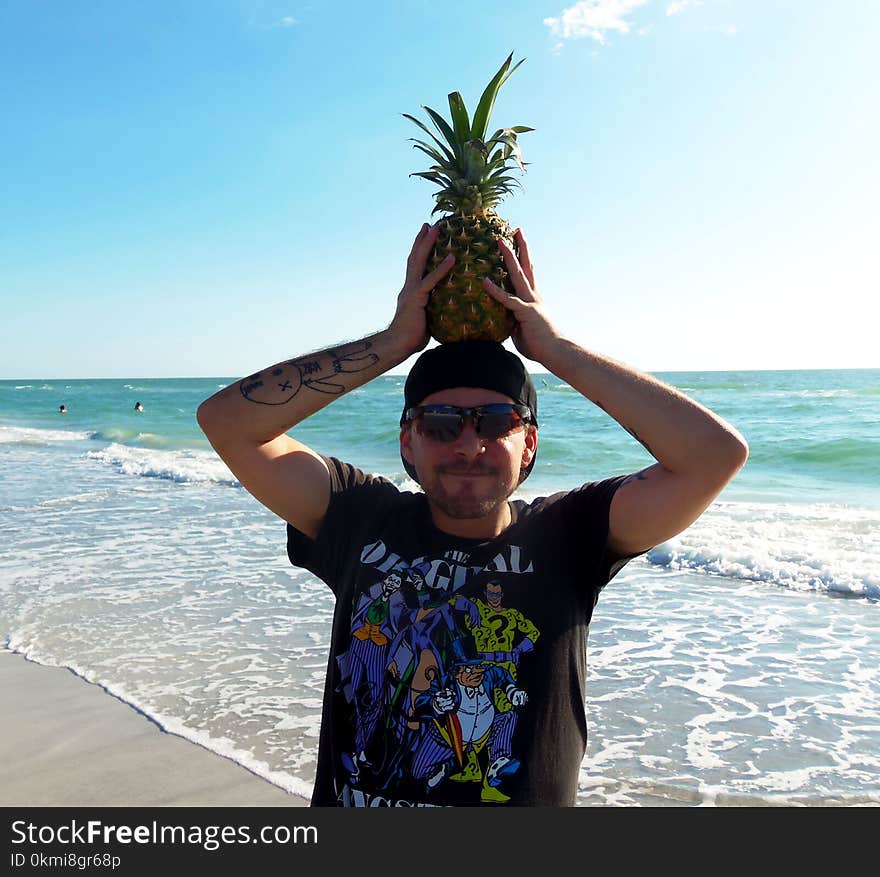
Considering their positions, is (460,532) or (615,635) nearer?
(460,532)

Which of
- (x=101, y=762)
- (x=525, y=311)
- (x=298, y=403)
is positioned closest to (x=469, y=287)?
(x=525, y=311)

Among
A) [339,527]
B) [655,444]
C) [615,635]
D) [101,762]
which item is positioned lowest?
[101,762]

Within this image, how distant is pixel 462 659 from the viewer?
239 cm

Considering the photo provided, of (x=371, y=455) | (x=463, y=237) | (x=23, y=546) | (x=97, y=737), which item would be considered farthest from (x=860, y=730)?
(x=371, y=455)

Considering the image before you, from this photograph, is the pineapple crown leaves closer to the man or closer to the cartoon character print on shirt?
the man

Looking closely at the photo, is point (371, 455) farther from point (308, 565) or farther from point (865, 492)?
point (308, 565)

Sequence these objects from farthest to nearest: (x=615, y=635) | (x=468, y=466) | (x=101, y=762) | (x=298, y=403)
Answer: (x=615, y=635) < (x=101, y=762) < (x=298, y=403) < (x=468, y=466)

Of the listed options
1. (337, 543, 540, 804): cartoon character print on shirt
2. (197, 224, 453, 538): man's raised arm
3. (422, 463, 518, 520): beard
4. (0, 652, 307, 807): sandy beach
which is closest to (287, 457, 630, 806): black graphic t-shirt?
(337, 543, 540, 804): cartoon character print on shirt

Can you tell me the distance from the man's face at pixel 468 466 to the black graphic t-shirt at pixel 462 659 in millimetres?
135

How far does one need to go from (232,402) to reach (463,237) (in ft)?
3.57

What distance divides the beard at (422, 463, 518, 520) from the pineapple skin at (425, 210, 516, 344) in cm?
52

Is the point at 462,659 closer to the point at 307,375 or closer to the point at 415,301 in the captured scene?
the point at 307,375

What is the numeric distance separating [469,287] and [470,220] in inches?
13.6

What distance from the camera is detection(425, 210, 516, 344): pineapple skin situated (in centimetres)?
272
